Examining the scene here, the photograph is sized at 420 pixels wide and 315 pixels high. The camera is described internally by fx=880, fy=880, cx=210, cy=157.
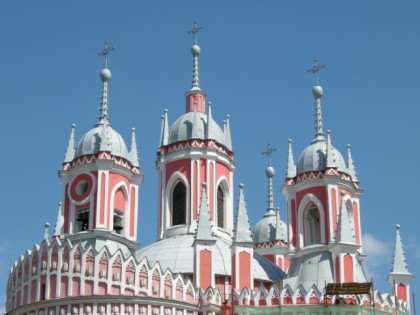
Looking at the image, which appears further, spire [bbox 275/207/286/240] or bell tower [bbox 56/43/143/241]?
spire [bbox 275/207/286/240]

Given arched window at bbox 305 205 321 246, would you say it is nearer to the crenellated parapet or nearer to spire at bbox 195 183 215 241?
spire at bbox 195 183 215 241

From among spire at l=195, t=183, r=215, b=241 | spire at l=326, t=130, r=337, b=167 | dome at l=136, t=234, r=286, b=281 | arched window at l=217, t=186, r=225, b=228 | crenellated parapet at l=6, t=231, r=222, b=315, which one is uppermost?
spire at l=326, t=130, r=337, b=167

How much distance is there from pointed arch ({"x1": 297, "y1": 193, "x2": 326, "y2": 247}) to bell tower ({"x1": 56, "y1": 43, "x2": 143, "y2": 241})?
805cm

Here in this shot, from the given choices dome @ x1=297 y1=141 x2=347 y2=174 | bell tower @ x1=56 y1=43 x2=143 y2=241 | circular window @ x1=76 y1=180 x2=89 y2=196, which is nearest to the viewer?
bell tower @ x1=56 y1=43 x2=143 y2=241

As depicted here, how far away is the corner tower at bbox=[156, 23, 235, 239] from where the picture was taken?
4606 centimetres

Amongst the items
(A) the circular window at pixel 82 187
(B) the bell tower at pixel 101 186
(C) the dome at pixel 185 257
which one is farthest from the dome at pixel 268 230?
(A) the circular window at pixel 82 187

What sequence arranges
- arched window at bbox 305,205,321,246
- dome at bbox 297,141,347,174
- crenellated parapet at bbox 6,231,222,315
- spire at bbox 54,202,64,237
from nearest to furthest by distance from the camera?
crenellated parapet at bbox 6,231,222,315 < arched window at bbox 305,205,321,246 < dome at bbox 297,141,347,174 < spire at bbox 54,202,64,237

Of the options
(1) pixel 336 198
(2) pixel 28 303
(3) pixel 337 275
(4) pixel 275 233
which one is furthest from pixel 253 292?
(4) pixel 275 233

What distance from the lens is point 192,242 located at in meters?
43.3

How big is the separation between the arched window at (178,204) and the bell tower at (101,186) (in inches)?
146

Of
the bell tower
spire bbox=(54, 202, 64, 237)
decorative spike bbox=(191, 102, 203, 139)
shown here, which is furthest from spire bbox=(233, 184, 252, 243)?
spire bbox=(54, 202, 64, 237)

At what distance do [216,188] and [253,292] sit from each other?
9.34m

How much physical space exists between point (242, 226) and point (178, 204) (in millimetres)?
7397

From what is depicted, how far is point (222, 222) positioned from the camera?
46875 mm
